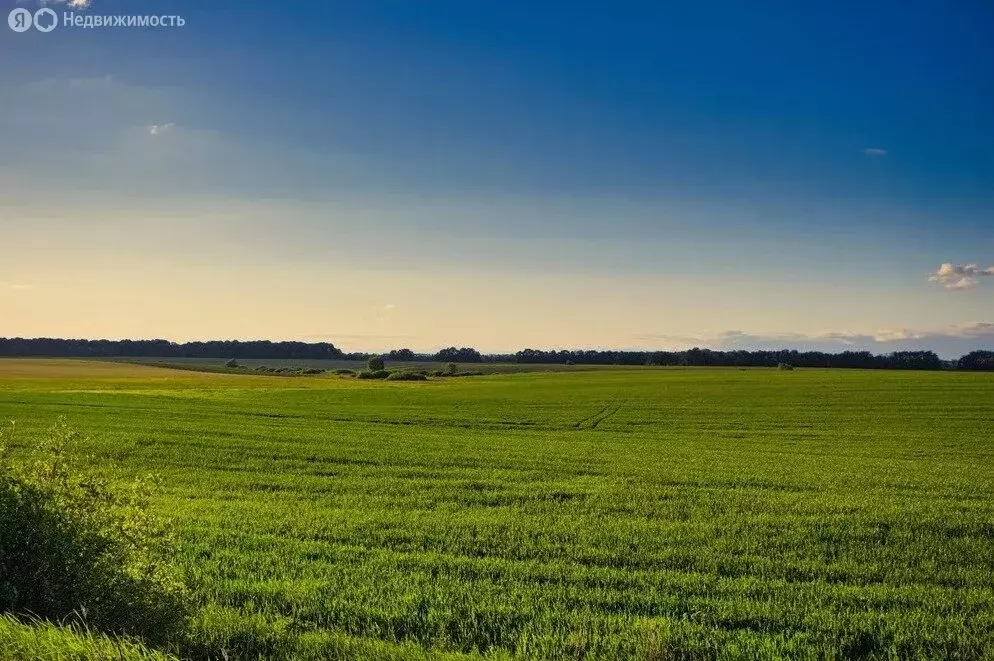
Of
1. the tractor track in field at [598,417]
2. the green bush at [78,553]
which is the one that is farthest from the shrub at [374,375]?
the green bush at [78,553]

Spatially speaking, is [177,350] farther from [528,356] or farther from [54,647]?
[54,647]

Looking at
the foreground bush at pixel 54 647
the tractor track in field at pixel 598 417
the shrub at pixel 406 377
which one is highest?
the foreground bush at pixel 54 647

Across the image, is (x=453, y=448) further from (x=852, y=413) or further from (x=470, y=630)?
(x=852, y=413)

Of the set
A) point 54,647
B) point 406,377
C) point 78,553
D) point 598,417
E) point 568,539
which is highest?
point 78,553

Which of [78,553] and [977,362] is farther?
[977,362]

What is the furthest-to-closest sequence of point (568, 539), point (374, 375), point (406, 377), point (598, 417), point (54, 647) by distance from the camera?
point (374, 375) < point (406, 377) < point (598, 417) < point (568, 539) < point (54, 647)

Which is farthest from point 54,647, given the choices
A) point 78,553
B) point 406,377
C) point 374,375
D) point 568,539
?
point 374,375

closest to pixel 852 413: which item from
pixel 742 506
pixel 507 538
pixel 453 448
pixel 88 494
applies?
pixel 453 448

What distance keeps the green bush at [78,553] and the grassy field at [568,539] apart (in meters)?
0.74

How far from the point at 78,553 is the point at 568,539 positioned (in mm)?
9001

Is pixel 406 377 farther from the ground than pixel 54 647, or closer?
closer

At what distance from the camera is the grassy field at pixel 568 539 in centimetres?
877

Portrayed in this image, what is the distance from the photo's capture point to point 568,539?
46.6 ft

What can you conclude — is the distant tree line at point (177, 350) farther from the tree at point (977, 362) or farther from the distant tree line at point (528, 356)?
the tree at point (977, 362)
